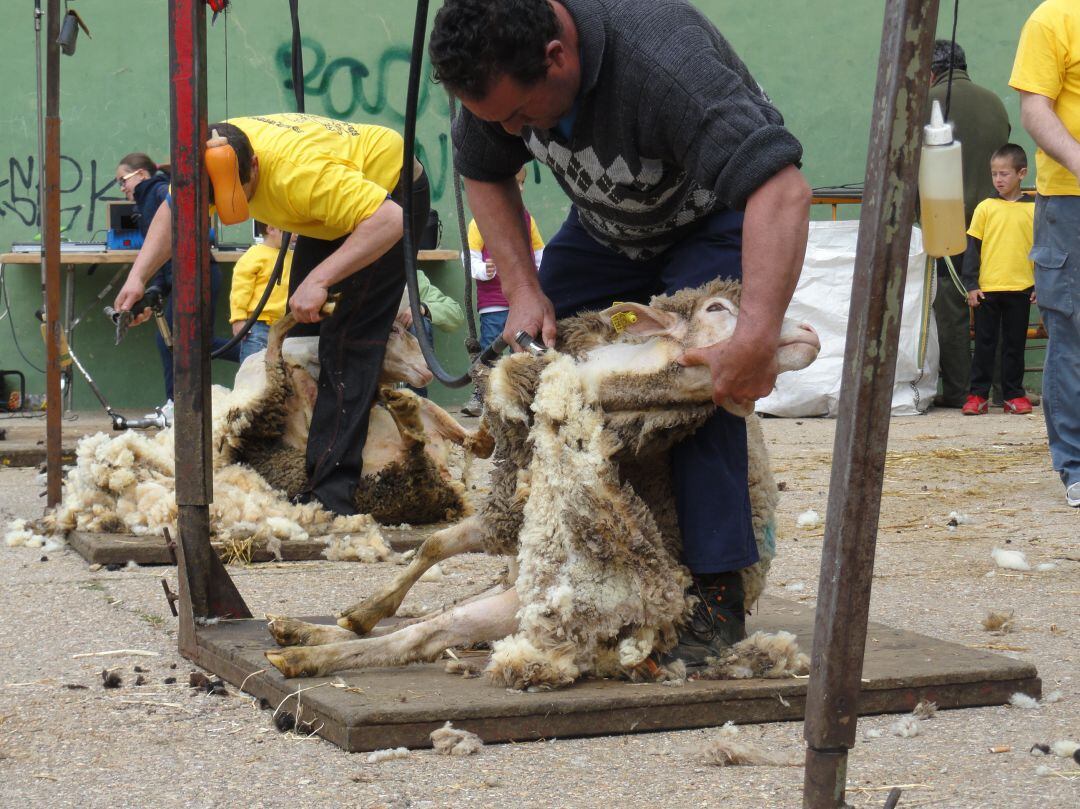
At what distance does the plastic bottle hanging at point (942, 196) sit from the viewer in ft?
11.9

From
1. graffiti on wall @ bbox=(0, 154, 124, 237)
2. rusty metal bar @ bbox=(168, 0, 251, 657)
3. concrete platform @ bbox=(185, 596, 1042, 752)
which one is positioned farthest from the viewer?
graffiti on wall @ bbox=(0, 154, 124, 237)

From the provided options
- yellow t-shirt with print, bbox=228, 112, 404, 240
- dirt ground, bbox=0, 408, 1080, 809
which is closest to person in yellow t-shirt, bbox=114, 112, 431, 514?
yellow t-shirt with print, bbox=228, 112, 404, 240

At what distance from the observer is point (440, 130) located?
11.0 m

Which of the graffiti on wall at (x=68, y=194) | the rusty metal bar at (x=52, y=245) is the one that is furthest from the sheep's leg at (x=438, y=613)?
the graffiti on wall at (x=68, y=194)

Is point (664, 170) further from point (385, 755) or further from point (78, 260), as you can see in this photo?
point (78, 260)

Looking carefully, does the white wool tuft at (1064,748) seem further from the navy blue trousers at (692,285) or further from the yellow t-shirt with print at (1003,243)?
the yellow t-shirt with print at (1003,243)

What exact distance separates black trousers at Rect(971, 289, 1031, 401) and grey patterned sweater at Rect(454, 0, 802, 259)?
7.47 meters

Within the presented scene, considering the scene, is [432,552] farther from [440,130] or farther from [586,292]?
[440,130]

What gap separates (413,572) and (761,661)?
0.90 meters

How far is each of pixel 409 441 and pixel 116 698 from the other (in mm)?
2455

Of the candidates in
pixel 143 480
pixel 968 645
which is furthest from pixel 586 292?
pixel 143 480

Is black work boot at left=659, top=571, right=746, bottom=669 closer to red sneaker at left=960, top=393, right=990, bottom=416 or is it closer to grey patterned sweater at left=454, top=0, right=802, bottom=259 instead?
grey patterned sweater at left=454, top=0, right=802, bottom=259

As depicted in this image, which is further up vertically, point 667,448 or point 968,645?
point 667,448

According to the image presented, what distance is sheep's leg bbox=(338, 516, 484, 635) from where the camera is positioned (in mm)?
3381
